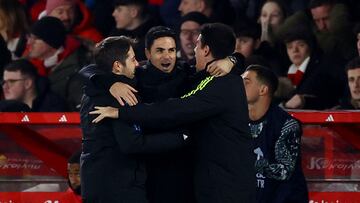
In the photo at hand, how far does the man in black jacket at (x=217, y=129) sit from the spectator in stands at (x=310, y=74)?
2832 millimetres

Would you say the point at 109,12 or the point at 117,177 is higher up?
the point at 109,12

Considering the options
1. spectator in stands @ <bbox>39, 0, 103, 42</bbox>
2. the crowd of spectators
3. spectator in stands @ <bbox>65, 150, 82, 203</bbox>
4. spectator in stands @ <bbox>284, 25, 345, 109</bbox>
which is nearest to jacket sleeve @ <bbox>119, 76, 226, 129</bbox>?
spectator in stands @ <bbox>65, 150, 82, 203</bbox>

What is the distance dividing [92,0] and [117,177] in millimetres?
6071

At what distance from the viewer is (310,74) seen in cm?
1370

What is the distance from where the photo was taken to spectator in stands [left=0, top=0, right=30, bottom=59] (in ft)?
51.1

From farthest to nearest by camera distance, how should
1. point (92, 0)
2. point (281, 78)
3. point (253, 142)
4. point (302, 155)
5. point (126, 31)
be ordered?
point (92, 0), point (126, 31), point (281, 78), point (302, 155), point (253, 142)

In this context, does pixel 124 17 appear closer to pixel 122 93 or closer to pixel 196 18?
pixel 196 18

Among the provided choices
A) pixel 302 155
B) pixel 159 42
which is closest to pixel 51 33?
pixel 302 155

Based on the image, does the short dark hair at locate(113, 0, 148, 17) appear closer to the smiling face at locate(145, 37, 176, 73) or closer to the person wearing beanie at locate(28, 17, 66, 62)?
the person wearing beanie at locate(28, 17, 66, 62)

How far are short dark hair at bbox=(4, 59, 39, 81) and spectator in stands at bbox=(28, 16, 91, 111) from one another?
247 mm

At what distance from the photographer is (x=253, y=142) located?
11.4 meters

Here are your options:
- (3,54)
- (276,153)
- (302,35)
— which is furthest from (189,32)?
(276,153)

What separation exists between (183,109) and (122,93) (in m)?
0.42

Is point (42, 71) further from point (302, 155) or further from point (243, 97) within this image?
point (243, 97)
